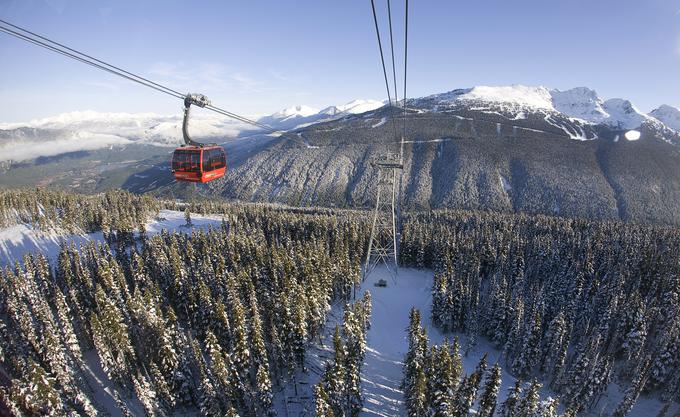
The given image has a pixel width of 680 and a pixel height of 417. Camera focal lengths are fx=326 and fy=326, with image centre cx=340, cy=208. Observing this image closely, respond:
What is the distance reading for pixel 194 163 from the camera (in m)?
34.4

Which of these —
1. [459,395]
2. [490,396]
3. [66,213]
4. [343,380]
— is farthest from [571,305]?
[66,213]

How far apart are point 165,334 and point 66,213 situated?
120 meters

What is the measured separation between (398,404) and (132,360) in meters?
42.9

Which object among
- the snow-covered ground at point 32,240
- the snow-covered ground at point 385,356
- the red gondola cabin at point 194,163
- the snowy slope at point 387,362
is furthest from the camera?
the snow-covered ground at point 32,240

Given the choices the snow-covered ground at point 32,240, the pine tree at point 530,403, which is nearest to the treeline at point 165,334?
the pine tree at point 530,403

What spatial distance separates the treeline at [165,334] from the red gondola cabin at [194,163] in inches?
928

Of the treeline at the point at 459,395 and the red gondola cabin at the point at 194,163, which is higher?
the red gondola cabin at the point at 194,163

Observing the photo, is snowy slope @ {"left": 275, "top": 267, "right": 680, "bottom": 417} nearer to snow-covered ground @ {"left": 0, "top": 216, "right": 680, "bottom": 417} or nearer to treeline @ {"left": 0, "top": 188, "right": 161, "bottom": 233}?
snow-covered ground @ {"left": 0, "top": 216, "right": 680, "bottom": 417}

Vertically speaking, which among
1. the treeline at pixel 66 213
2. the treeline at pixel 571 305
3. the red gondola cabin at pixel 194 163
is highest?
the red gondola cabin at pixel 194 163

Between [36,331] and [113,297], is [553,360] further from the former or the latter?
[36,331]

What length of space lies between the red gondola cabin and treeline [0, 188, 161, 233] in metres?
98.0

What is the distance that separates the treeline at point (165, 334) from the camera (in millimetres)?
42656

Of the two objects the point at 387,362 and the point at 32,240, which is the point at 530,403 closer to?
the point at 387,362

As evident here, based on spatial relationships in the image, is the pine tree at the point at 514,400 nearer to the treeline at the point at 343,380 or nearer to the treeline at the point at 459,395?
the treeline at the point at 459,395
